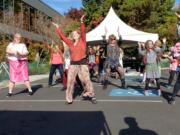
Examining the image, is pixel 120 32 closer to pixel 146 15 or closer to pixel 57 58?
pixel 57 58

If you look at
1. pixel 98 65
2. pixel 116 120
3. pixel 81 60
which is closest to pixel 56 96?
pixel 81 60

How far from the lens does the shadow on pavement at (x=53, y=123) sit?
8.24m

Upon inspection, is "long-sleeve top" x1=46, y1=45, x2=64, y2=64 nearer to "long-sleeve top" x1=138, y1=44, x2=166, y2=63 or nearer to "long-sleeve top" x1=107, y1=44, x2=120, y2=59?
"long-sleeve top" x1=107, y1=44, x2=120, y2=59

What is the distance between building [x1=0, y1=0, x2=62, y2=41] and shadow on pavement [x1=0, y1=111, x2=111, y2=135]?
25200 mm

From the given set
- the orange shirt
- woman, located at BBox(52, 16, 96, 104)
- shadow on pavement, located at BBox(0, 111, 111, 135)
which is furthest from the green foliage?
shadow on pavement, located at BBox(0, 111, 111, 135)

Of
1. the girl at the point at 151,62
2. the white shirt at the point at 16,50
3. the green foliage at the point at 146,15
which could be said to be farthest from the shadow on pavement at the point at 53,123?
the green foliage at the point at 146,15

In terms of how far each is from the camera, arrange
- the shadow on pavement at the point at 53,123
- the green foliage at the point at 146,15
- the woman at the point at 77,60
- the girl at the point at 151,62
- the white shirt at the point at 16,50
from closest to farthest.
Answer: the shadow on pavement at the point at 53,123, the woman at the point at 77,60, the girl at the point at 151,62, the white shirt at the point at 16,50, the green foliage at the point at 146,15

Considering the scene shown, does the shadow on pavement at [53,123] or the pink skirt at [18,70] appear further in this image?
the pink skirt at [18,70]

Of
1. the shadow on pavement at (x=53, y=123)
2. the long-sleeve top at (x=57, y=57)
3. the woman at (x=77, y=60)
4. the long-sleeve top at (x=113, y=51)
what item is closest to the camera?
the shadow on pavement at (x=53, y=123)

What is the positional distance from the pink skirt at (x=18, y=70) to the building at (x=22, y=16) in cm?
2138

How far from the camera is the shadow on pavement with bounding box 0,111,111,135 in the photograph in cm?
824

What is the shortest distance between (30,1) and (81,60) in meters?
36.6

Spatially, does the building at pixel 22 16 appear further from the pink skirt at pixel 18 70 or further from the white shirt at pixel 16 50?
the white shirt at pixel 16 50

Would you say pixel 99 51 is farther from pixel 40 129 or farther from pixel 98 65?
pixel 40 129
